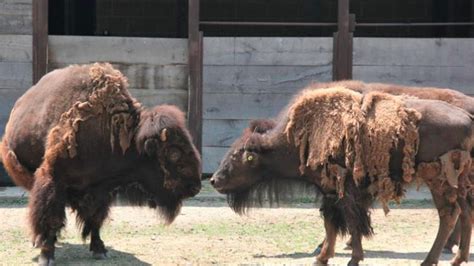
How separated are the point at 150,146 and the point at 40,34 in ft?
15.1

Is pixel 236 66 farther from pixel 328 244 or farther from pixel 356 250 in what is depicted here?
pixel 356 250

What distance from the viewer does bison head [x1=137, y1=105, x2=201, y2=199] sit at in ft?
22.8

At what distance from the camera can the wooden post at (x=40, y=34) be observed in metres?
10.9

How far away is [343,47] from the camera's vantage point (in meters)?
11.0

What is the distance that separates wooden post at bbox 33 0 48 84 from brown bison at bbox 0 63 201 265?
12.2 ft

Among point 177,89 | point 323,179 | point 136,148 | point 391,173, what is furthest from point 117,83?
point 177,89

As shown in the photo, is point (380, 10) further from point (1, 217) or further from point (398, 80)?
point (1, 217)

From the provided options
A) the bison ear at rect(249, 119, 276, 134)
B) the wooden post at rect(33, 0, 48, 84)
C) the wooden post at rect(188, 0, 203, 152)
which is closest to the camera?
the bison ear at rect(249, 119, 276, 134)

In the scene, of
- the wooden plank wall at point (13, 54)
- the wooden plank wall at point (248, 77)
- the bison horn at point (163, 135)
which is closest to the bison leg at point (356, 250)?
the bison horn at point (163, 135)

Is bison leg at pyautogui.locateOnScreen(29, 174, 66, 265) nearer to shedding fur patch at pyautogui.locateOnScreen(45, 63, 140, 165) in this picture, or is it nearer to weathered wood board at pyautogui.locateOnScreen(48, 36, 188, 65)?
shedding fur patch at pyautogui.locateOnScreen(45, 63, 140, 165)

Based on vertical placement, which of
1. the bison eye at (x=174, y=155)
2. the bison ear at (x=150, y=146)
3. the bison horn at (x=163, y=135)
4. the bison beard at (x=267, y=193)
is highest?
the bison horn at (x=163, y=135)

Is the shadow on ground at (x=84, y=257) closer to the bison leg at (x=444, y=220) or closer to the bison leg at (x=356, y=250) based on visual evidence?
the bison leg at (x=356, y=250)

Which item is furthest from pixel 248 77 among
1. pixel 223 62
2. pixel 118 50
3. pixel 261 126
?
pixel 261 126

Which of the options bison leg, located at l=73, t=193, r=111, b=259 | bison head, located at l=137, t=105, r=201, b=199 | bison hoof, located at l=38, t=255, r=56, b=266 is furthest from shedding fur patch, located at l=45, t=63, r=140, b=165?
bison hoof, located at l=38, t=255, r=56, b=266
